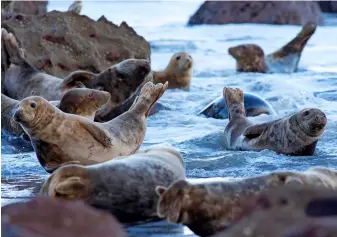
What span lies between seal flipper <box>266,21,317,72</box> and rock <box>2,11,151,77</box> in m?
3.48

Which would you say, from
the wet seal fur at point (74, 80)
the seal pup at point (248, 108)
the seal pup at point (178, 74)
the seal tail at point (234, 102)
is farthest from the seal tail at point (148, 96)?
the seal pup at point (178, 74)

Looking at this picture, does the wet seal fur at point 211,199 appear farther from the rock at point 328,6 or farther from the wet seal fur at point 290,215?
the rock at point 328,6

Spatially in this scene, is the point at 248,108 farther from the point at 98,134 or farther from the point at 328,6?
the point at 328,6

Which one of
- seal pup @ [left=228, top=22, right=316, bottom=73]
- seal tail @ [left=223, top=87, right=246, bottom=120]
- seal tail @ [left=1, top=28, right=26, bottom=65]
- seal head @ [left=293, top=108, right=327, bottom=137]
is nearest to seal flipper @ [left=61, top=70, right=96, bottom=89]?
seal tail @ [left=1, top=28, right=26, bottom=65]

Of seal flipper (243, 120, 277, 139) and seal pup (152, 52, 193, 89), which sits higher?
seal flipper (243, 120, 277, 139)

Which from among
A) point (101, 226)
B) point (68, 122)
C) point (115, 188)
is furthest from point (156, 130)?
point (101, 226)

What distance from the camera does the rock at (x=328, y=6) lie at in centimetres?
3350

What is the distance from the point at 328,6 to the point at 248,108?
24714 millimetres

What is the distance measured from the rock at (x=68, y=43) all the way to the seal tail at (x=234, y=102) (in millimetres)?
3787

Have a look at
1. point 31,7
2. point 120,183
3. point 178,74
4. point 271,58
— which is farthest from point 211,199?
point 31,7

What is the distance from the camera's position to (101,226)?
2.55m

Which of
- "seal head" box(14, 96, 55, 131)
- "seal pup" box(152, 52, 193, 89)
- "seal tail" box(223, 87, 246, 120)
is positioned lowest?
"seal pup" box(152, 52, 193, 89)

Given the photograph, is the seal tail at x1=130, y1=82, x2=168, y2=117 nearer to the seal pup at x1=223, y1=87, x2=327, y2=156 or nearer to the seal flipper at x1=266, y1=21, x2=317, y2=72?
the seal pup at x1=223, y1=87, x2=327, y2=156

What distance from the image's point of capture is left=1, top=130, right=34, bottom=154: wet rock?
8.22 metres
